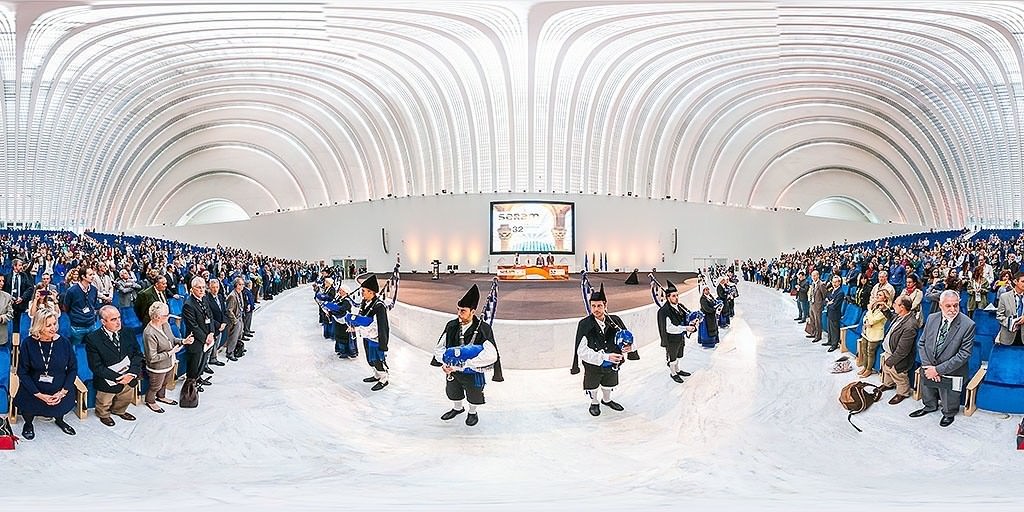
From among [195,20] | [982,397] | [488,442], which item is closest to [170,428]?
[488,442]

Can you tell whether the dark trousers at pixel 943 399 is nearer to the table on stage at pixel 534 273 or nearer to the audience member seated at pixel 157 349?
the audience member seated at pixel 157 349

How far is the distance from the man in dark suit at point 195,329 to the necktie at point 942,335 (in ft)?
23.5

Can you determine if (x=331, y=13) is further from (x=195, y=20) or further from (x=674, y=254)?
(x=674, y=254)

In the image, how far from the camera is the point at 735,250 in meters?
31.7

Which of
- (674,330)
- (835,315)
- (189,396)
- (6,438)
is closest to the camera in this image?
(6,438)

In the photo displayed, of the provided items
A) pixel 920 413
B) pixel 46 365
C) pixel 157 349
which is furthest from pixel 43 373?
pixel 920 413

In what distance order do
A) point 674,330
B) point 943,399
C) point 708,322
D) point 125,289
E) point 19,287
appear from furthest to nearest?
1. point 708,322
2. point 125,289
3. point 19,287
4. point 674,330
5. point 943,399

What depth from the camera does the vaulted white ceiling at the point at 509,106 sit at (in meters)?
21.4

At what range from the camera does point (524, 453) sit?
5316mm

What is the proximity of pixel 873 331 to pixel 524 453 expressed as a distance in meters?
4.21

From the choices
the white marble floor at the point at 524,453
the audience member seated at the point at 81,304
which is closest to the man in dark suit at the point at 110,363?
the white marble floor at the point at 524,453

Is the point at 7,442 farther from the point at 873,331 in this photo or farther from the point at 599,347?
the point at 873,331

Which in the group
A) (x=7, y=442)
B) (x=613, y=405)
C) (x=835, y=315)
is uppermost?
(x=835, y=315)

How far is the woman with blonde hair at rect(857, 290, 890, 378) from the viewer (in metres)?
6.46
